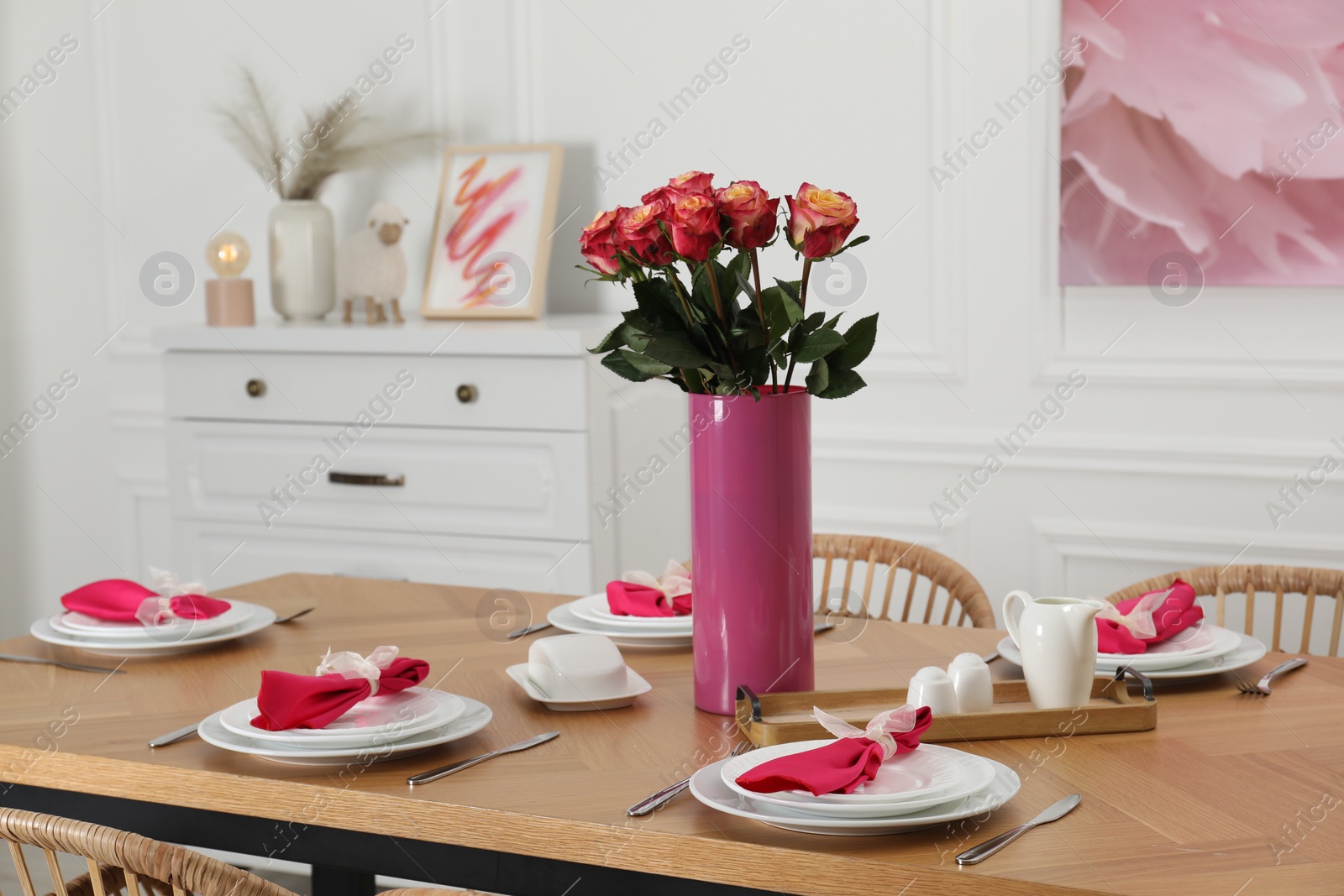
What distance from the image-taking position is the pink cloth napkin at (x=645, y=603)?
6.23 feet

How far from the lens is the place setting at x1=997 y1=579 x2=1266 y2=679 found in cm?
160

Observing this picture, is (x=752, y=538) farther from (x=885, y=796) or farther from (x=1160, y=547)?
(x=1160, y=547)

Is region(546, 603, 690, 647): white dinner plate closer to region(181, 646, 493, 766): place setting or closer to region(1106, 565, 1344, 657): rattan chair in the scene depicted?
region(181, 646, 493, 766): place setting

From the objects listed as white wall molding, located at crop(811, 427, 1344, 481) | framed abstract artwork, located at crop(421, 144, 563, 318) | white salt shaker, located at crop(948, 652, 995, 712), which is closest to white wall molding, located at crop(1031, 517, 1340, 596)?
white wall molding, located at crop(811, 427, 1344, 481)

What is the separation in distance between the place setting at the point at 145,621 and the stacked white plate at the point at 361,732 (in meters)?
0.37

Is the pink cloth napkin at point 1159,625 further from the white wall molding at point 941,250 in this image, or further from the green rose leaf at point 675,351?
the white wall molding at point 941,250

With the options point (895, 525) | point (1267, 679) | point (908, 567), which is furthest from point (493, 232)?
point (1267, 679)

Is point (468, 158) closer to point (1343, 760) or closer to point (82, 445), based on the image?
point (82, 445)

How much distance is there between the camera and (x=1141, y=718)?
56.8 inches

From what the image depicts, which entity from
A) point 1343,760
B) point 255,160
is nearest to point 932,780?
point 1343,760

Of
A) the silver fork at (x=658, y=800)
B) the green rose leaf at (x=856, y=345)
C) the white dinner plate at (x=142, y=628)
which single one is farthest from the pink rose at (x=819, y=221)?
the white dinner plate at (x=142, y=628)

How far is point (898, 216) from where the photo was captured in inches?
120

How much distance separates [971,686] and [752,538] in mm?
287

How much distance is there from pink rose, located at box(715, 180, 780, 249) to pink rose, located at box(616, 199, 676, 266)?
64 mm
